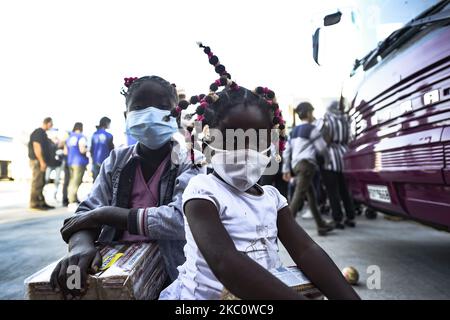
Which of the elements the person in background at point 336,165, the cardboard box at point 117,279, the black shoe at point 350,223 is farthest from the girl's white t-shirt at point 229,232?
the black shoe at point 350,223

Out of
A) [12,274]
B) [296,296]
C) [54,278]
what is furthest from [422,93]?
[12,274]

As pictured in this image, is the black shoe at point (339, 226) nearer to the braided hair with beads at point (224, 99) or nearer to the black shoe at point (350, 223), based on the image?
the black shoe at point (350, 223)

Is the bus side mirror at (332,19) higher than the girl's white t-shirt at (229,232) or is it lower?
higher

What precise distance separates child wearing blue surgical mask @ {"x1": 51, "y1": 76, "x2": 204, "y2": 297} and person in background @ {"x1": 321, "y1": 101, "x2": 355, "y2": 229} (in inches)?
142

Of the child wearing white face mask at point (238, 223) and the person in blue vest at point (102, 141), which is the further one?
the person in blue vest at point (102, 141)

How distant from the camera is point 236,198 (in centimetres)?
114

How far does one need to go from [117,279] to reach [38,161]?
271 inches

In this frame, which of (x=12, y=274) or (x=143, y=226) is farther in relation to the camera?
(x=12, y=274)

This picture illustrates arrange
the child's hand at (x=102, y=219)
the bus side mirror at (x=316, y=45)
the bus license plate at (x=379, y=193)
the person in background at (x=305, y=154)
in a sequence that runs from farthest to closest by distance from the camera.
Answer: the person in background at (x=305, y=154) → the bus license plate at (x=379, y=193) → the bus side mirror at (x=316, y=45) → the child's hand at (x=102, y=219)

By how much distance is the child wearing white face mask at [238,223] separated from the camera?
0.95 meters

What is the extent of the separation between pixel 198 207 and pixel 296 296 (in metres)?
0.35

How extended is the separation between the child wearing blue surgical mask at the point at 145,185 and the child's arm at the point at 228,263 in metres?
0.36

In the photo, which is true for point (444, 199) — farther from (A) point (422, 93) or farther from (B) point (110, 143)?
(B) point (110, 143)

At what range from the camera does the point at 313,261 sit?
43.4 inches
